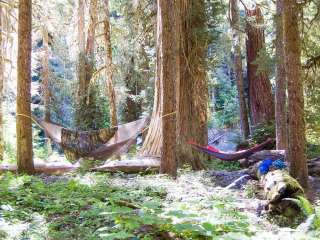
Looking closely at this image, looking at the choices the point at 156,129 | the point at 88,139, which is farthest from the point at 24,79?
the point at 88,139

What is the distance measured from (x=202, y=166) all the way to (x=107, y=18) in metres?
4.01

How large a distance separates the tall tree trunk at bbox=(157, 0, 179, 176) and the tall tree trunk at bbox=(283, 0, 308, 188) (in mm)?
1243

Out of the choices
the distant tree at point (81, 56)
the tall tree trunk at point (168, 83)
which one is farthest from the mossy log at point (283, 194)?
the distant tree at point (81, 56)

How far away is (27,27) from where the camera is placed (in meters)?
5.38

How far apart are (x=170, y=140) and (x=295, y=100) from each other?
1436 mm

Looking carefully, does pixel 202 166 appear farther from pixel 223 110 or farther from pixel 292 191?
pixel 223 110

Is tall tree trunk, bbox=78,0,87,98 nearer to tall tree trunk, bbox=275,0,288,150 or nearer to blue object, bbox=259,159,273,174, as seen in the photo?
tall tree trunk, bbox=275,0,288,150

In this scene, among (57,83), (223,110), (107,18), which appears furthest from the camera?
(223,110)

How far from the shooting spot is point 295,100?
4301 mm

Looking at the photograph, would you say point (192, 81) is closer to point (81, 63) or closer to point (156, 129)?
point (156, 129)

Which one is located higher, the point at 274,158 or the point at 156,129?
the point at 156,129

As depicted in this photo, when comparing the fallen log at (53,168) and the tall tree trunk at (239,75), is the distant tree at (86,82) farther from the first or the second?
the fallen log at (53,168)

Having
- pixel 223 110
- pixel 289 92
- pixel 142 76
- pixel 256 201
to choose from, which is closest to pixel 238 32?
pixel 142 76

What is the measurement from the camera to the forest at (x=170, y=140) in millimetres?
2900
